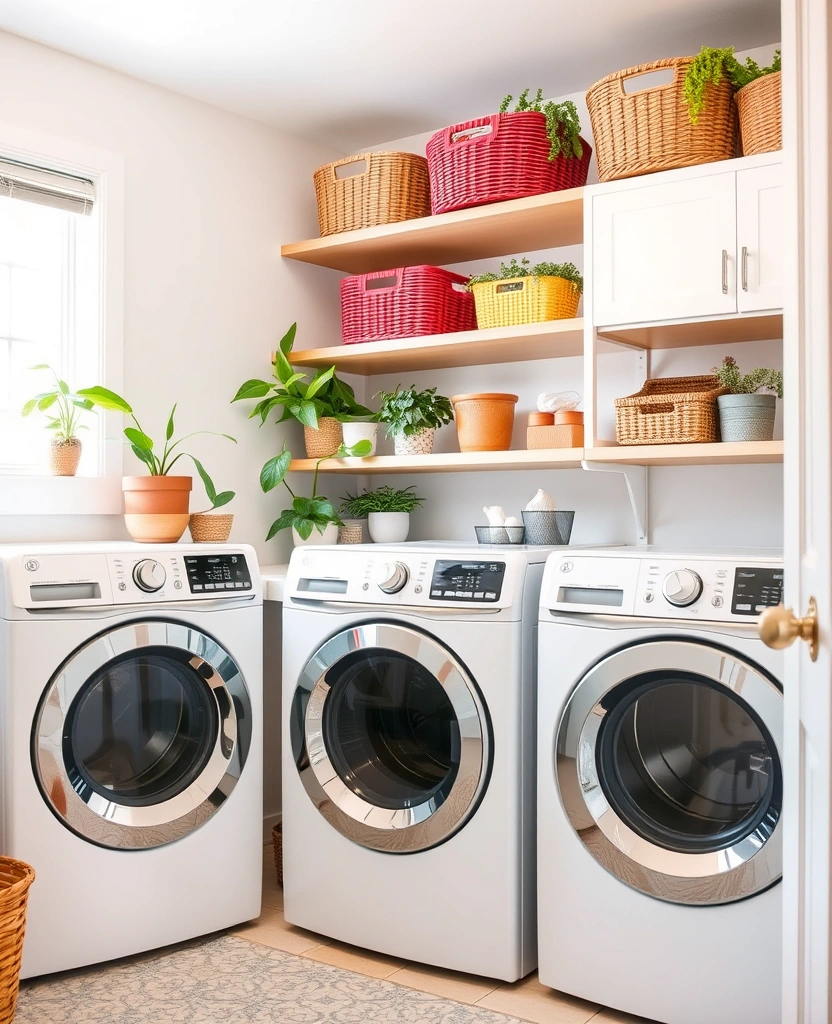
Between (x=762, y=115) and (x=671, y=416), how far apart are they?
73 centimetres

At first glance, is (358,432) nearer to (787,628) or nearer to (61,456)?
(61,456)

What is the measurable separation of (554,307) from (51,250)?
1447 mm

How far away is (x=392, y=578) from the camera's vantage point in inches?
95.6

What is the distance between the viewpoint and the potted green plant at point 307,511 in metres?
3.17

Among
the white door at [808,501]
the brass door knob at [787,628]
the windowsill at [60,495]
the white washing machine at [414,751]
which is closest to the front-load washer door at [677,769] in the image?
the white washing machine at [414,751]

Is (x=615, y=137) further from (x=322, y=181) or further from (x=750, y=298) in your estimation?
(x=322, y=181)

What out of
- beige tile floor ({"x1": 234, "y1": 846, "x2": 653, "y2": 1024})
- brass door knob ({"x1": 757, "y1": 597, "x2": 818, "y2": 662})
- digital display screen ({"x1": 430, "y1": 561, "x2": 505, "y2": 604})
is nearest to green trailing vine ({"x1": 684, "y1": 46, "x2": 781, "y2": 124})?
digital display screen ({"x1": 430, "y1": 561, "x2": 505, "y2": 604})

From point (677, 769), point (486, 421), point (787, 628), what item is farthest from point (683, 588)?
point (486, 421)

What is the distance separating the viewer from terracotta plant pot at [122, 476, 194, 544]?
276cm

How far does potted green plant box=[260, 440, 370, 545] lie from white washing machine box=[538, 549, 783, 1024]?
1.10 m

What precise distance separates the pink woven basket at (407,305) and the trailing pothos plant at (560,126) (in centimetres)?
51

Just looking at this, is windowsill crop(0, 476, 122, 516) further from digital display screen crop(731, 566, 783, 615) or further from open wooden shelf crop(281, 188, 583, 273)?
digital display screen crop(731, 566, 783, 615)

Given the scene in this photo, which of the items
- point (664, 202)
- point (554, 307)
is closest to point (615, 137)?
point (664, 202)

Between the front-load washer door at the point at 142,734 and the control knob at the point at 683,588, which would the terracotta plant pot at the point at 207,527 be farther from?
the control knob at the point at 683,588
